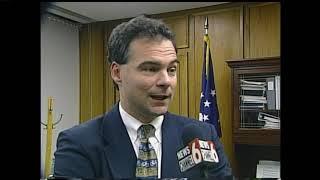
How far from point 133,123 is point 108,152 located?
0.12 m

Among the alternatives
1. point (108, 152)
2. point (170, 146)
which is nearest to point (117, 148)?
point (108, 152)

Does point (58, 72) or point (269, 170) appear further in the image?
point (58, 72)

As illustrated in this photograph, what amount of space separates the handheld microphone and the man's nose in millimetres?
178

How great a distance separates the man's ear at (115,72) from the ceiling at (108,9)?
0.48 ft

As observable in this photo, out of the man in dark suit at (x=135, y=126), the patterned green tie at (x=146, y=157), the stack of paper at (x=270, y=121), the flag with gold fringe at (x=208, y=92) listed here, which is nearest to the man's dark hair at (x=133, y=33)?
the man in dark suit at (x=135, y=126)

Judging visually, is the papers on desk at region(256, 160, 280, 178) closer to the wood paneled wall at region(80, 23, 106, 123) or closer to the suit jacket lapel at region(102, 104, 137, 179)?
the suit jacket lapel at region(102, 104, 137, 179)

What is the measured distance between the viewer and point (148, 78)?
1258 millimetres

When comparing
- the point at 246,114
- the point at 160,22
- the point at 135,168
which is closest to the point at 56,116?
the point at 135,168

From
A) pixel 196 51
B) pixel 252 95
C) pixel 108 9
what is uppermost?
pixel 108 9

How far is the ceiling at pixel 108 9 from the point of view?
4.17 ft

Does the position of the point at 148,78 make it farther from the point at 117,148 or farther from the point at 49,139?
the point at 49,139

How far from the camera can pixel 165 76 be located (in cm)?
126

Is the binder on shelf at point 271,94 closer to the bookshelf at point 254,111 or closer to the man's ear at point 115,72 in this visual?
the bookshelf at point 254,111

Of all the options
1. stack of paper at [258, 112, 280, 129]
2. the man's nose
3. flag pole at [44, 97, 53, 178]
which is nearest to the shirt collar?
the man's nose
